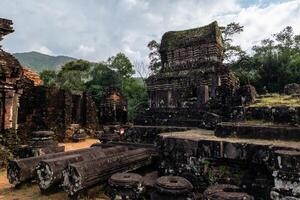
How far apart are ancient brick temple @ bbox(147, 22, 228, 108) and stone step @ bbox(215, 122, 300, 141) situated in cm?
1221

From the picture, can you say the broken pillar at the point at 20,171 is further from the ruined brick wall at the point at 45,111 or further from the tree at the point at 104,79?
the tree at the point at 104,79

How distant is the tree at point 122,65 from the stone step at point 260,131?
31.1 metres

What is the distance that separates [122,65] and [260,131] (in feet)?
106

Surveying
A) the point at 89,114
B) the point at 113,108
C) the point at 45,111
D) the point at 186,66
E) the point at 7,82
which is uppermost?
the point at 186,66

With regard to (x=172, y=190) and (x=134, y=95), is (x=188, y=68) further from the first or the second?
(x=172, y=190)

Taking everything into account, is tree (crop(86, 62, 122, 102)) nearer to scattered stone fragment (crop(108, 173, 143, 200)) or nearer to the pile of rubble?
the pile of rubble

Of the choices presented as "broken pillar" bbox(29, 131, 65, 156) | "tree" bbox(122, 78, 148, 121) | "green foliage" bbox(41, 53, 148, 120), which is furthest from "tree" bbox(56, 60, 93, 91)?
"broken pillar" bbox(29, 131, 65, 156)

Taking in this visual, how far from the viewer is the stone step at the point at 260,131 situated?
4.45m

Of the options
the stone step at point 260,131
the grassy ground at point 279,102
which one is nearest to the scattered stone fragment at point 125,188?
the stone step at point 260,131

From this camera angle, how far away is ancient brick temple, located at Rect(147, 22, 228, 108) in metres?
18.7

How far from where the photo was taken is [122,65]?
36094mm

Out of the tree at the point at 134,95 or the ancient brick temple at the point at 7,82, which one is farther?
the tree at the point at 134,95

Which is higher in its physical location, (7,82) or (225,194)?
(7,82)

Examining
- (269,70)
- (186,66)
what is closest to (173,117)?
(186,66)
